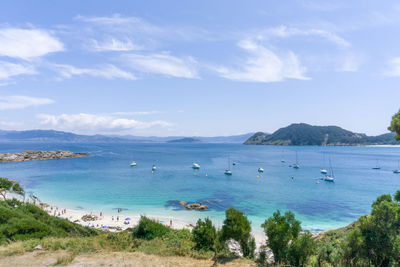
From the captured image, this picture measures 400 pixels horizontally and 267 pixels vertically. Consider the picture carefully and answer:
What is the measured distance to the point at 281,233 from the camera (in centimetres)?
1243

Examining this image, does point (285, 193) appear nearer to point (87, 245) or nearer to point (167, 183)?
point (167, 183)

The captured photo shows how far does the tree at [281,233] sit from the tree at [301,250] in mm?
346

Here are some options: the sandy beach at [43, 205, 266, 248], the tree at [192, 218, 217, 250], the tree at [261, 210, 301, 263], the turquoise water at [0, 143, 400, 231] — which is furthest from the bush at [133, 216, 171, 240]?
the turquoise water at [0, 143, 400, 231]

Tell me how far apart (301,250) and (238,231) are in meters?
3.47

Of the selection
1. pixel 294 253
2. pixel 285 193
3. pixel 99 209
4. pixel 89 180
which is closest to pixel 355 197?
pixel 285 193

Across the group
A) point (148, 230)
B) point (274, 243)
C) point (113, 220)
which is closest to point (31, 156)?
point (113, 220)

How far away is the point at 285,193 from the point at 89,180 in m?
52.6

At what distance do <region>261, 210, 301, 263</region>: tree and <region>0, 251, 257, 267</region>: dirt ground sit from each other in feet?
4.88

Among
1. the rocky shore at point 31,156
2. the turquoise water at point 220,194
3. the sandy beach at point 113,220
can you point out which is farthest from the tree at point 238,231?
the rocky shore at point 31,156

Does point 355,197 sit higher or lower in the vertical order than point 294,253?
lower

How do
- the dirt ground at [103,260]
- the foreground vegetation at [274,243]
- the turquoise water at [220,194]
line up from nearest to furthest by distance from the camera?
the dirt ground at [103,260], the foreground vegetation at [274,243], the turquoise water at [220,194]

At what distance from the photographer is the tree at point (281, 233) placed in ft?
40.7

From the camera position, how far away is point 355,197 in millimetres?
50594

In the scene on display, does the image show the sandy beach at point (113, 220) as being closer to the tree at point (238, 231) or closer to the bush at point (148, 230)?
the bush at point (148, 230)
